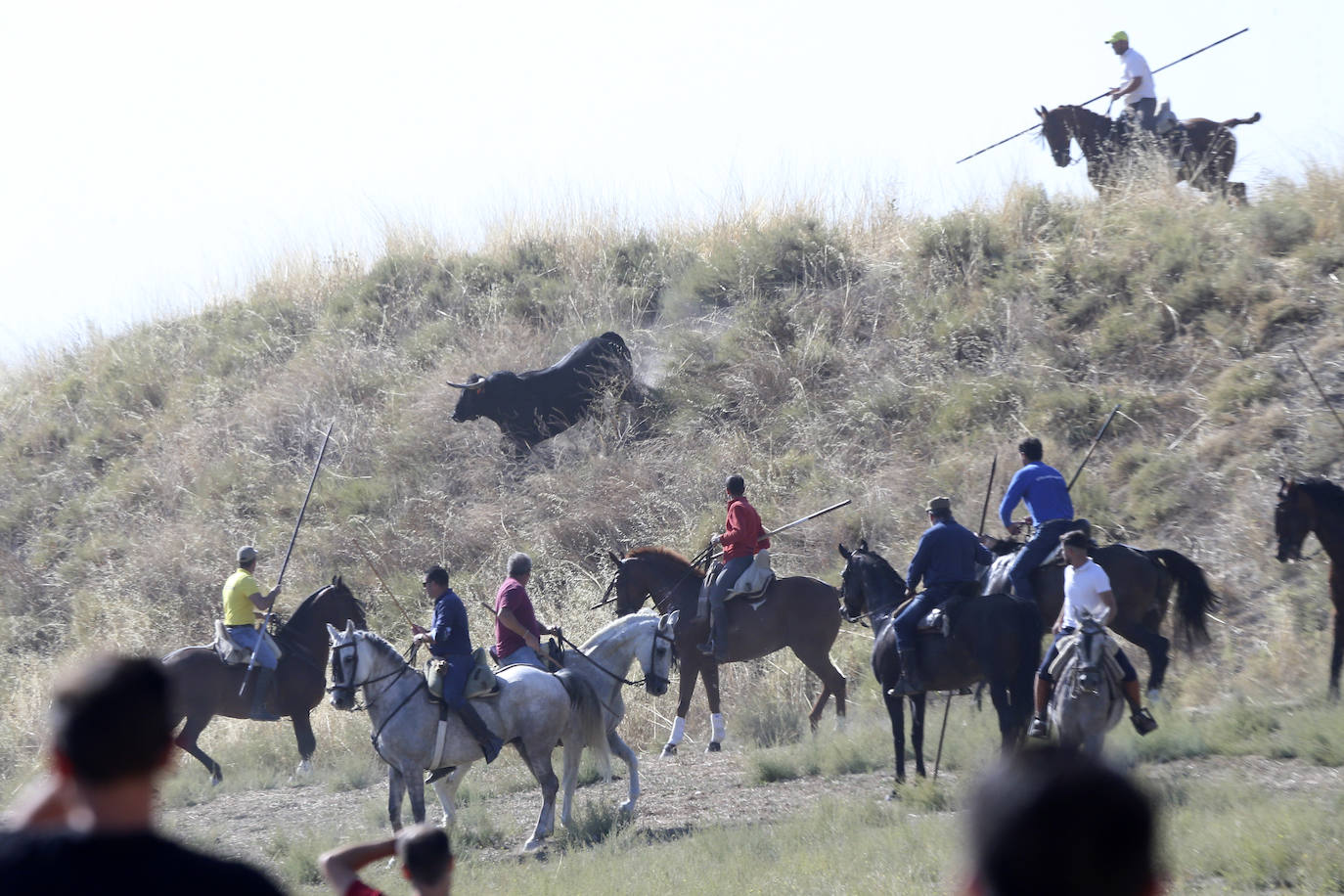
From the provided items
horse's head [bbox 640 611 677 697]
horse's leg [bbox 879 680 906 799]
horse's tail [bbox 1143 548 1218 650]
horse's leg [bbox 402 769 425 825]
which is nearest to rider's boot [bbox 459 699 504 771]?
horse's leg [bbox 402 769 425 825]

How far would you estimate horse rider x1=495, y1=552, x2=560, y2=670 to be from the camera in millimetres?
11852

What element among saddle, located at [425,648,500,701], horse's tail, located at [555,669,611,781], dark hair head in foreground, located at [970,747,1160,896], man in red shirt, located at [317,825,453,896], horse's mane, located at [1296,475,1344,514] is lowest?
horse's tail, located at [555,669,611,781]

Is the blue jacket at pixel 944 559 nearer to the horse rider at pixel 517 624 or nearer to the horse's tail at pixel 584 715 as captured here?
the horse's tail at pixel 584 715

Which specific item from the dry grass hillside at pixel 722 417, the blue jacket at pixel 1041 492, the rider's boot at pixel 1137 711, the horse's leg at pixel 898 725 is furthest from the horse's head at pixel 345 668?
the blue jacket at pixel 1041 492

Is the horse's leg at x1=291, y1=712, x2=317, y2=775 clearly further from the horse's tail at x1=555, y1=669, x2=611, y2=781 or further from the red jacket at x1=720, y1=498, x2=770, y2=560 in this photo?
the red jacket at x1=720, y1=498, x2=770, y2=560

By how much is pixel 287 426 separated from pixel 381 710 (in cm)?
1751

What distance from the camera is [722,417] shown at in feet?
77.7

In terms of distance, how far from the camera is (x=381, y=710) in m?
10.7

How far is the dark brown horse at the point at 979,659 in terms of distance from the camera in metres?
10.6

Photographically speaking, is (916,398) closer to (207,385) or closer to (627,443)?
(627,443)

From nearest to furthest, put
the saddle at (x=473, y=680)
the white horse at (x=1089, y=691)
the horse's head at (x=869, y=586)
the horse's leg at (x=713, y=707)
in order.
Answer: the white horse at (x=1089, y=691), the saddle at (x=473, y=680), the horse's head at (x=869, y=586), the horse's leg at (x=713, y=707)

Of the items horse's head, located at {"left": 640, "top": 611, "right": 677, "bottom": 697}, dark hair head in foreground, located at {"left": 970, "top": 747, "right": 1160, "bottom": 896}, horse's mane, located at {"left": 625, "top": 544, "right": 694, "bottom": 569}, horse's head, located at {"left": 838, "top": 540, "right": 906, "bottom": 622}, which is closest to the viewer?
dark hair head in foreground, located at {"left": 970, "top": 747, "right": 1160, "bottom": 896}

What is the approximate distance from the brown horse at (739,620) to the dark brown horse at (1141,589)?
2907 mm

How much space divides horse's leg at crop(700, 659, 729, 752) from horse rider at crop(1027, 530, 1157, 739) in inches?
231
